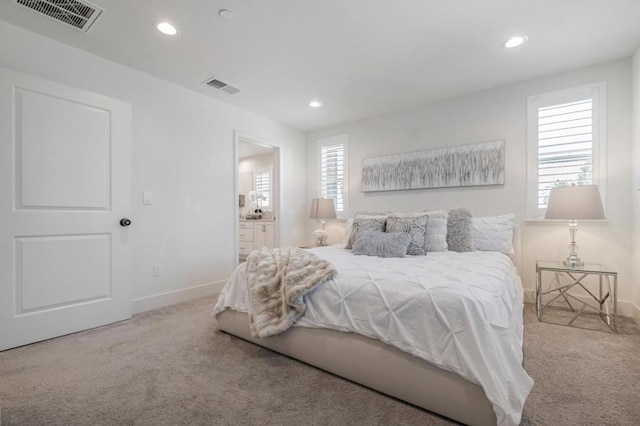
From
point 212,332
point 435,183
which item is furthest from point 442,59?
point 212,332

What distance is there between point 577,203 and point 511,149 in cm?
101

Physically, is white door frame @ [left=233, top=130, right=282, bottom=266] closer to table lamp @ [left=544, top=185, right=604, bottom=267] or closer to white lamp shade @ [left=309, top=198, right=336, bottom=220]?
white lamp shade @ [left=309, top=198, right=336, bottom=220]

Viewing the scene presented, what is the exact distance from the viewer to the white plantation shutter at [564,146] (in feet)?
9.55

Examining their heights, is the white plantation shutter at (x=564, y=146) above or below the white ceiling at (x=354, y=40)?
below

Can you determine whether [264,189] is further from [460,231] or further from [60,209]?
[460,231]

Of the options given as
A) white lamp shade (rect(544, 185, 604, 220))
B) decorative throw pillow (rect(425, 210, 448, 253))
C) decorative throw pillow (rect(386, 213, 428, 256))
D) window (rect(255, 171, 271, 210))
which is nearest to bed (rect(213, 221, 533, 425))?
decorative throw pillow (rect(386, 213, 428, 256))

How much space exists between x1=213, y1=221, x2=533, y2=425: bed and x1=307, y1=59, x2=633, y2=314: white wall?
5.43 feet

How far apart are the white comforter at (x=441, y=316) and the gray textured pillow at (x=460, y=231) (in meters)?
0.86

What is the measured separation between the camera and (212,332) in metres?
2.44

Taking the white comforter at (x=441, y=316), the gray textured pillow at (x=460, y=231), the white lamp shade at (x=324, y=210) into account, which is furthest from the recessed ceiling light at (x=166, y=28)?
the gray textured pillow at (x=460, y=231)

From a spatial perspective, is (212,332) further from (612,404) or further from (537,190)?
(537,190)

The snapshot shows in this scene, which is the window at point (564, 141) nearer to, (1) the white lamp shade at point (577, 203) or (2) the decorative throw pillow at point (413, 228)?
(1) the white lamp shade at point (577, 203)

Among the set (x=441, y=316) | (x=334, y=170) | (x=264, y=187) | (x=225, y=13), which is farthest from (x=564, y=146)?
(x=264, y=187)

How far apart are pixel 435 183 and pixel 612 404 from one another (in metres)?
2.67
